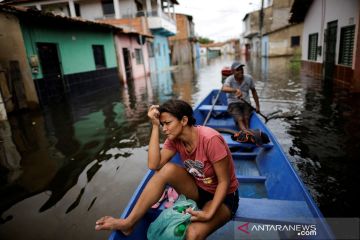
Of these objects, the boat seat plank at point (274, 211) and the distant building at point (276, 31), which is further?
the distant building at point (276, 31)

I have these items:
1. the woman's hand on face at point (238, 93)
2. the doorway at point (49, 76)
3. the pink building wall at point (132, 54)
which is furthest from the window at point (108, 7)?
the woman's hand on face at point (238, 93)

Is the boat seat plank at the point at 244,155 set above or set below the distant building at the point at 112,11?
below

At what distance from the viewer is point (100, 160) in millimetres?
4863

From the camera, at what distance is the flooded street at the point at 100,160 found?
10.5ft

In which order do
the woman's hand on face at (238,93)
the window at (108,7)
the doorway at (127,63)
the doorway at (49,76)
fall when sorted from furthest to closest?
the window at (108,7), the doorway at (127,63), the doorway at (49,76), the woman's hand on face at (238,93)

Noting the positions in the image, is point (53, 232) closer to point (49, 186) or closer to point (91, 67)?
point (49, 186)

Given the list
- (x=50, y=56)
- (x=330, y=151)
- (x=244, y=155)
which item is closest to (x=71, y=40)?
(x=50, y=56)

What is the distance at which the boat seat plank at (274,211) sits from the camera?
6.88ft

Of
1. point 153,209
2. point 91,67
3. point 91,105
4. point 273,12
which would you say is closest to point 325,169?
point 153,209

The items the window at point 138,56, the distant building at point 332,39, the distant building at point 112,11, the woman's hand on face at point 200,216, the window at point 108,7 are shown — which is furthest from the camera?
the window at point 108,7

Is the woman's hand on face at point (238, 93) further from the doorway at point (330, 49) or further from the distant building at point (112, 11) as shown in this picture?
the distant building at point (112, 11)

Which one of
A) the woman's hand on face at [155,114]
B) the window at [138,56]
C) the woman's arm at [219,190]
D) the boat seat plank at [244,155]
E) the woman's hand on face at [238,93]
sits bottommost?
the boat seat plank at [244,155]

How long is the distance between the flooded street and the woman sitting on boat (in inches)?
44.3

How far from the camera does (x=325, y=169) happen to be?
3965mm
